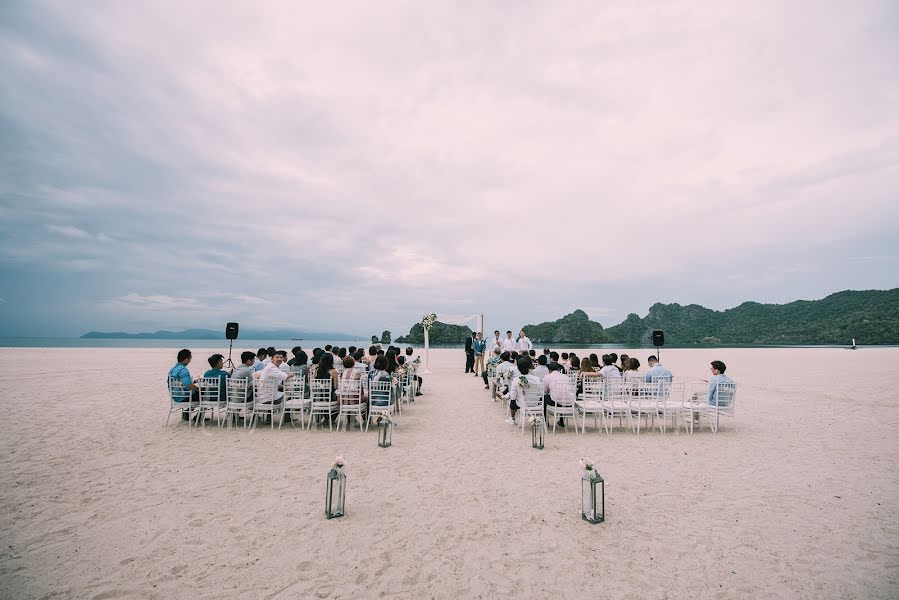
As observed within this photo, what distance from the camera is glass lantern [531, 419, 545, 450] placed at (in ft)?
24.0

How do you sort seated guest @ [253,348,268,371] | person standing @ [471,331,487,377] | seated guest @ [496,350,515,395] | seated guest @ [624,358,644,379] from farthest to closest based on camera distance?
person standing @ [471,331,487,377]
seated guest @ [253,348,268,371]
seated guest @ [496,350,515,395]
seated guest @ [624,358,644,379]

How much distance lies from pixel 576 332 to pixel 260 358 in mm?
82878

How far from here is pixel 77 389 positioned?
1327cm

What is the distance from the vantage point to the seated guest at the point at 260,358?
35.3 feet

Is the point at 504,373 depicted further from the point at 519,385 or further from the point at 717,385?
the point at 717,385

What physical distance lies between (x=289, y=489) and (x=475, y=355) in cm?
1492

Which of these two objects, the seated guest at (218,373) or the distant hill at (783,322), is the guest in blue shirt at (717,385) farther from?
the distant hill at (783,322)

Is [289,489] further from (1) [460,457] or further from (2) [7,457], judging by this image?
(2) [7,457]

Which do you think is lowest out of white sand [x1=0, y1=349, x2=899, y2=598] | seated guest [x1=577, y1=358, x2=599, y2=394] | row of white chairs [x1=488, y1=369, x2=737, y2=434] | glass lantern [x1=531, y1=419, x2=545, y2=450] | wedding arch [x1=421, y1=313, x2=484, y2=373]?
white sand [x1=0, y1=349, x2=899, y2=598]

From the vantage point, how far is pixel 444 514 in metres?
4.69

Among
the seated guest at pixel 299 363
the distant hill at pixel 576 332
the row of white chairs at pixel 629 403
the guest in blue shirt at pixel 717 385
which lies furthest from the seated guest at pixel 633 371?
the distant hill at pixel 576 332

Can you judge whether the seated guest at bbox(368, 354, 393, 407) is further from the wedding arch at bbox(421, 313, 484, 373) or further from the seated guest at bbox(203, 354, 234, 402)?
the wedding arch at bbox(421, 313, 484, 373)

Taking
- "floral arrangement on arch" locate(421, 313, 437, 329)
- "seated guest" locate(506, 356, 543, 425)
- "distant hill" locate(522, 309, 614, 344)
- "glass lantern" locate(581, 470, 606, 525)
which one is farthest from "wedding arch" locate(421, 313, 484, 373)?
"distant hill" locate(522, 309, 614, 344)

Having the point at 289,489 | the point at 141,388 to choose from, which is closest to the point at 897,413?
the point at 289,489
